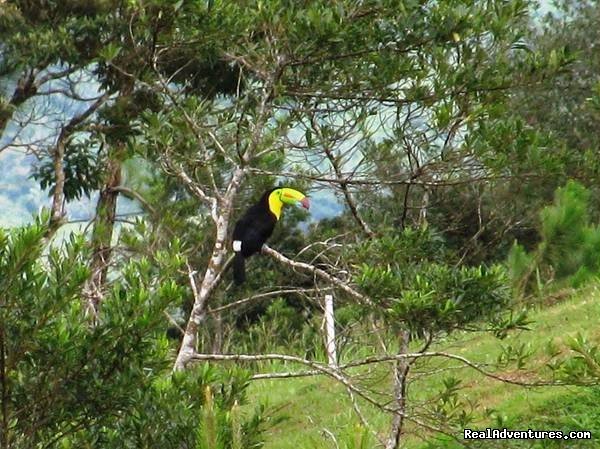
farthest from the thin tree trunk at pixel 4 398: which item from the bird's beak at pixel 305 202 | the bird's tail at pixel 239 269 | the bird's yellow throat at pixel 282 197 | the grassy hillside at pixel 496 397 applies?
the bird's tail at pixel 239 269

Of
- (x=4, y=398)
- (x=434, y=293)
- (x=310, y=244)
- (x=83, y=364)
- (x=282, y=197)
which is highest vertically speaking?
(x=282, y=197)

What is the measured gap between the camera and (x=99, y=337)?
12.8ft

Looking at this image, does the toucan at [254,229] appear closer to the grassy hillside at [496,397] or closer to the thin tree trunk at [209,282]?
the grassy hillside at [496,397]

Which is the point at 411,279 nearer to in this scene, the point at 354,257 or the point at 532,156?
the point at 354,257

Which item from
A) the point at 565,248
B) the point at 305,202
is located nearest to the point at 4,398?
the point at 305,202

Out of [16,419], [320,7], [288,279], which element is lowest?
[16,419]

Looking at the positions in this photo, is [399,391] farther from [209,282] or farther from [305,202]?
[305,202]

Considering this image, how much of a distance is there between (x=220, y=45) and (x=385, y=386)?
4.33 meters

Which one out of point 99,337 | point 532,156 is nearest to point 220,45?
point 532,156

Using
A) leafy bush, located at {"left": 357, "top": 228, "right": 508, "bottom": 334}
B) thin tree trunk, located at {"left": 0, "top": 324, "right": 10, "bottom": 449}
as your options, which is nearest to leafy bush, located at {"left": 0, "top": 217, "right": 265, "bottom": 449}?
thin tree trunk, located at {"left": 0, "top": 324, "right": 10, "bottom": 449}

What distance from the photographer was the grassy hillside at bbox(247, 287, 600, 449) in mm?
6660

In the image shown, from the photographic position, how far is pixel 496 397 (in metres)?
7.56

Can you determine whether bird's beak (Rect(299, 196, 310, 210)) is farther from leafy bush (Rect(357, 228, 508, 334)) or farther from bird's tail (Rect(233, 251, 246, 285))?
leafy bush (Rect(357, 228, 508, 334))

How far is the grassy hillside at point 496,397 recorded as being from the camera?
6.66 meters
